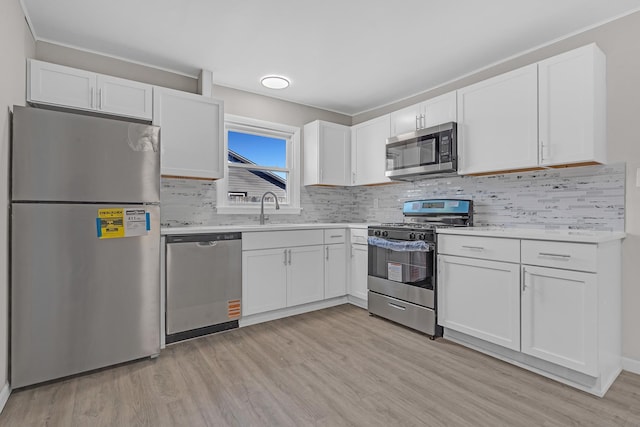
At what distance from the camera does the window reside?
3693 mm

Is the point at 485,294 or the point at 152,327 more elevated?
the point at 485,294

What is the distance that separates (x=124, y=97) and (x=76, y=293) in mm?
1626

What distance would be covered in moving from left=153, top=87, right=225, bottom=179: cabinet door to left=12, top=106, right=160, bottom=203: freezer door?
1.97 ft

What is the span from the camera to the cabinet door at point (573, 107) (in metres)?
2.25

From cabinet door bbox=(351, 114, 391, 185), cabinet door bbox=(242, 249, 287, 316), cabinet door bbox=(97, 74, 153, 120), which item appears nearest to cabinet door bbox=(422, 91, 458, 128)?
cabinet door bbox=(351, 114, 391, 185)

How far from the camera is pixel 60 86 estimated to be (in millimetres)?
2543

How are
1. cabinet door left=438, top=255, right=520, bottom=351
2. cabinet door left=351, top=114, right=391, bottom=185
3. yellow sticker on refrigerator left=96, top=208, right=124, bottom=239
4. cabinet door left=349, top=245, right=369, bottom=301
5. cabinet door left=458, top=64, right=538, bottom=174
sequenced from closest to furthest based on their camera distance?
yellow sticker on refrigerator left=96, top=208, right=124, bottom=239, cabinet door left=438, top=255, right=520, bottom=351, cabinet door left=458, top=64, right=538, bottom=174, cabinet door left=349, top=245, right=369, bottom=301, cabinet door left=351, top=114, right=391, bottom=185

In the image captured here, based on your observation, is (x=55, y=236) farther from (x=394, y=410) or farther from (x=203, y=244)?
(x=394, y=410)

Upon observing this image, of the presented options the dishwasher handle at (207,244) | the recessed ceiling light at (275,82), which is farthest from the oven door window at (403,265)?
the recessed ceiling light at (275,82)

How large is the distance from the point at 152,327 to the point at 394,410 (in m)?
1.72

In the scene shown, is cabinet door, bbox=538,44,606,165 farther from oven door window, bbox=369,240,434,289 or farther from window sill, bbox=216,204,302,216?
window sill, bbox=216,204,302,216

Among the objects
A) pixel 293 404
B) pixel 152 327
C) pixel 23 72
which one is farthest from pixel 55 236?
pixel 293 404

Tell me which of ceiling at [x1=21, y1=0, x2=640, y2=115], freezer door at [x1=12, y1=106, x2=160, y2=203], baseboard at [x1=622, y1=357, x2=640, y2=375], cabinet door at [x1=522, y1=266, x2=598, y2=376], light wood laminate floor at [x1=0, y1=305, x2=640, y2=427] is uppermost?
ceiling at [x1=21, y1=0, x2=640, y2=115]

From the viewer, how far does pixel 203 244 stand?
2.83m
